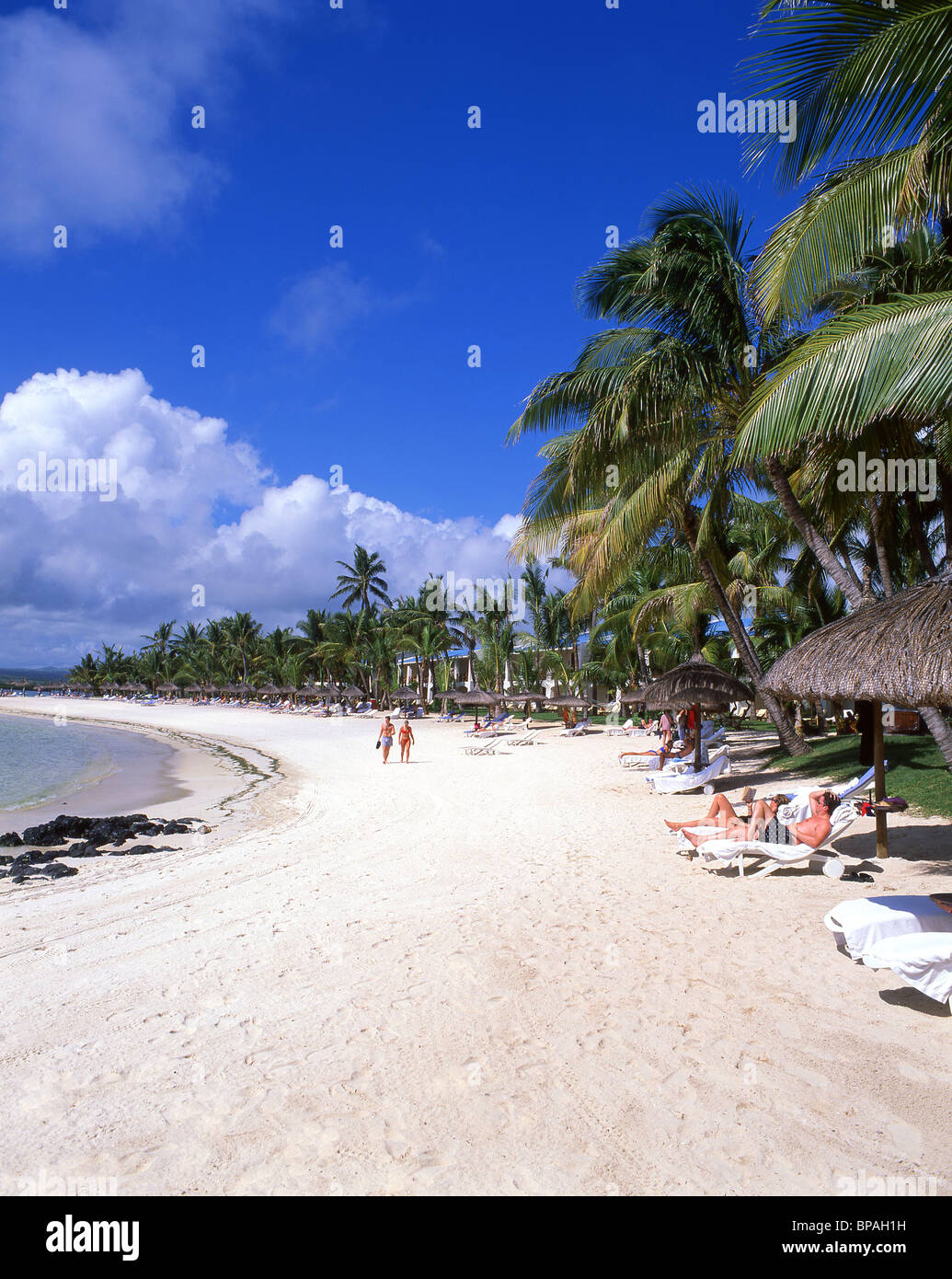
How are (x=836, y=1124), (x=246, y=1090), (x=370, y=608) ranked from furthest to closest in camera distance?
(x=370, y=608), (x=246, y=1090), (x=836, y=1124)

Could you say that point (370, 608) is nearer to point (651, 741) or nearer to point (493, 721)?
point (493, 721)

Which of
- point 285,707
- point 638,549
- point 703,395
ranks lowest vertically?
point 285,707

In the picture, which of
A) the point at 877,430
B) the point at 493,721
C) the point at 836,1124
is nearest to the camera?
the point at 836,1124

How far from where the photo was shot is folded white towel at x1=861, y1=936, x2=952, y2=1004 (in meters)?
3.92

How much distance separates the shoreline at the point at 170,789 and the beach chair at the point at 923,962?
10852mm

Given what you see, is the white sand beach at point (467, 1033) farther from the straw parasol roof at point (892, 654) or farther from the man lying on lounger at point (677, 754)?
the man lying on lounger at point (677, 754)

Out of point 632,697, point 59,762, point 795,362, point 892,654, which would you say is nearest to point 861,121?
point 795,362

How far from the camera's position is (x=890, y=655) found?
217 inches

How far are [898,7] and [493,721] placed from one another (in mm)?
29809

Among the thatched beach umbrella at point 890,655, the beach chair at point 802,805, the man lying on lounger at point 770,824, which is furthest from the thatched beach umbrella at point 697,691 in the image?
the thatched beach umbrella at point 890,655

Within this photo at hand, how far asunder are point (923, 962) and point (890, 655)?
2387mm

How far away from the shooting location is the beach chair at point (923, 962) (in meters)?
3.92
